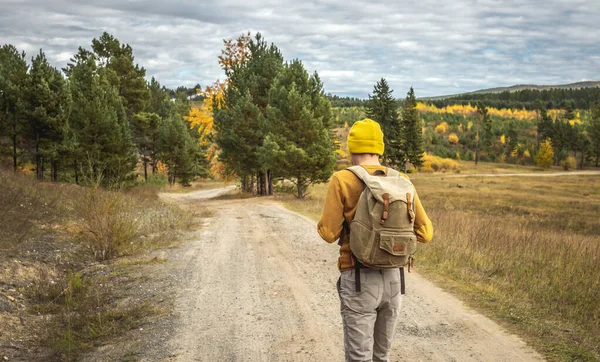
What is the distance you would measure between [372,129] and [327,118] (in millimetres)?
25363

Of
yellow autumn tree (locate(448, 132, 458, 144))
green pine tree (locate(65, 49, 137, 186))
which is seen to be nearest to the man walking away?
green pine tree (locate(65, 49, 137, 186))

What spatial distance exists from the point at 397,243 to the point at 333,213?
0.51 m

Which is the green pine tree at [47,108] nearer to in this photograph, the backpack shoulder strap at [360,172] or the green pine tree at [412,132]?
the backpack shoulder strap at [360,172]

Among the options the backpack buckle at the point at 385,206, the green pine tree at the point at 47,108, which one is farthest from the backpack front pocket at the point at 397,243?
the green pine tree at the point at 47,108

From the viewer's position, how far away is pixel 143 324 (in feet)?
21.6

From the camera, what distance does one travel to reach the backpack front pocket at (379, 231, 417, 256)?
3373 mm

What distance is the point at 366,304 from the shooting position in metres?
3.52

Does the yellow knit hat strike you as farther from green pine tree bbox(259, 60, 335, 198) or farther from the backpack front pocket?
green pine tree bbox(259, 60, 335, 198)

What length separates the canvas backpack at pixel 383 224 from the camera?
3.37 metres

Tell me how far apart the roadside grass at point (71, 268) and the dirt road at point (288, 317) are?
3.05ft

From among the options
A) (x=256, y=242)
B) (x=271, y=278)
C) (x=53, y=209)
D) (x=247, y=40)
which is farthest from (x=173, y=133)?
(x=271, y=278)

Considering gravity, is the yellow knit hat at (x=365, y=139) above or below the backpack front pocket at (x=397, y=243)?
above

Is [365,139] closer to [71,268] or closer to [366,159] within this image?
[366,159]

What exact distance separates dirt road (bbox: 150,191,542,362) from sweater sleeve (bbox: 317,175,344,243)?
2346mm
